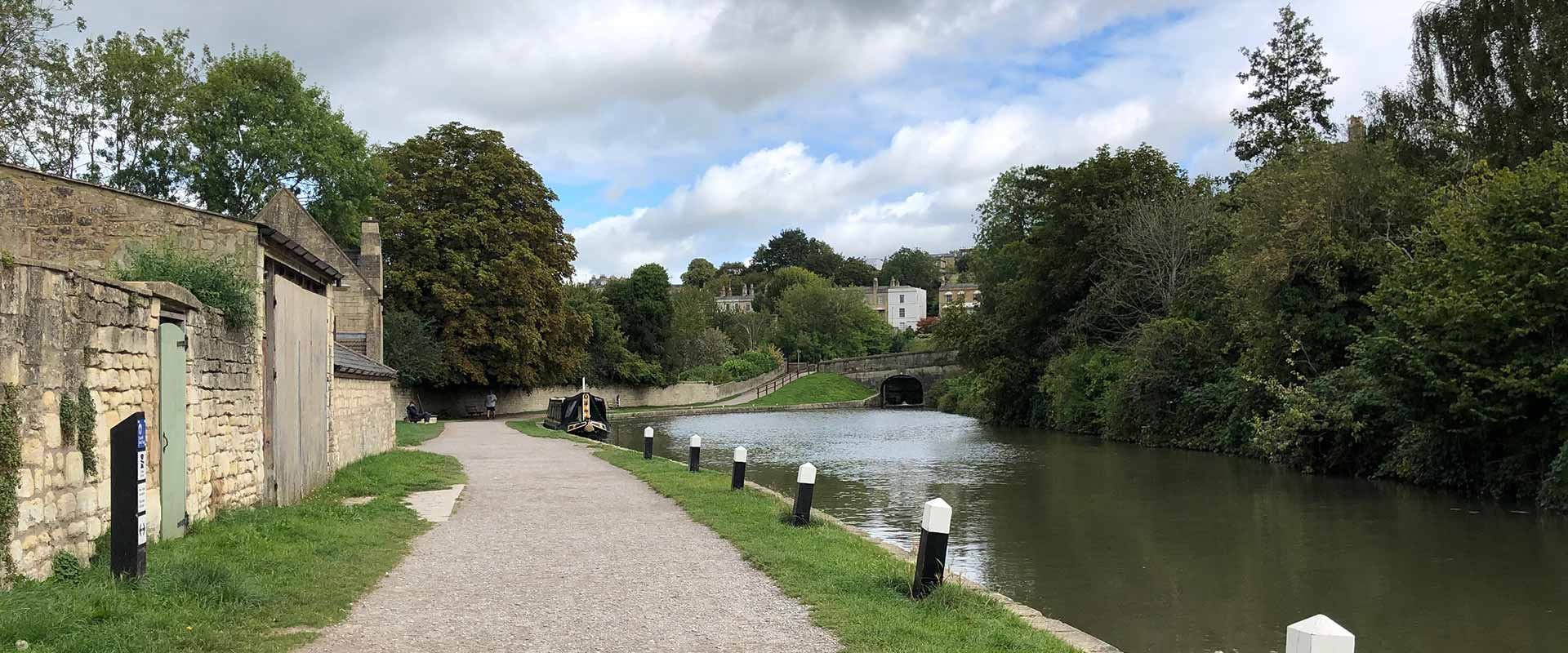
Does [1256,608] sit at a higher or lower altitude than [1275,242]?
lower

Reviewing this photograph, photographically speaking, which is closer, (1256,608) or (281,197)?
(1256,608)

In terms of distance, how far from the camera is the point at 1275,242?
23438mm

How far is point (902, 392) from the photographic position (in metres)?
84.8

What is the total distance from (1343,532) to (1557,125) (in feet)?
36.4

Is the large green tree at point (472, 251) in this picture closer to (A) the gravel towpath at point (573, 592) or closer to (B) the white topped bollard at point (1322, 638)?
(A) the gravel towpath at point (573, 592)

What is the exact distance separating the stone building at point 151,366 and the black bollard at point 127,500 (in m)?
0.34

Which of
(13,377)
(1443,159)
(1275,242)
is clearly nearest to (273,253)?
(13,377)

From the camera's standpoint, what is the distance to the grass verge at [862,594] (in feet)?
20.2

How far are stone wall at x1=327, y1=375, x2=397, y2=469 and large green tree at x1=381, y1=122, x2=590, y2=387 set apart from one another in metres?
19.0

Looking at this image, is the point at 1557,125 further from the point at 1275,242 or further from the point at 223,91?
the point at 223,91

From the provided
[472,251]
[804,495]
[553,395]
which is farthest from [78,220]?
[553,395]

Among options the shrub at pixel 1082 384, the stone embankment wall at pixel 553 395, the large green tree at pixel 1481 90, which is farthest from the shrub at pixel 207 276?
the stone embankment wall at pixel 553 395

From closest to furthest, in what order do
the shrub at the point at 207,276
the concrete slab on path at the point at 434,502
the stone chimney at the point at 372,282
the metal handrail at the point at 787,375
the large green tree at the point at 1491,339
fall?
the shrub at the point at 207,276 → the concrete slab on path at the point at 434,502 → the large green tree at the point at 1491,339 → the stone chimney at the point at 372,282 → the metal handrail at the point at 787,375

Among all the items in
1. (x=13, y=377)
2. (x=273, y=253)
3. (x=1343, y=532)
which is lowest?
(x=1343, y=532)
